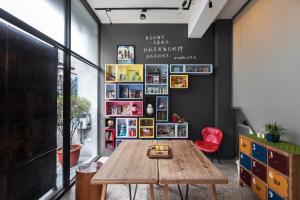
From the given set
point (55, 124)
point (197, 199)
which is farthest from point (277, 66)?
point (55, 124)

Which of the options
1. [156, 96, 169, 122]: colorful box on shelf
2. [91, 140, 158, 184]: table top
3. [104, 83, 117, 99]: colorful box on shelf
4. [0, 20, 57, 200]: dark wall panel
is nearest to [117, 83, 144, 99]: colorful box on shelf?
[104, 83, 117, 99]: colorful box on shelf

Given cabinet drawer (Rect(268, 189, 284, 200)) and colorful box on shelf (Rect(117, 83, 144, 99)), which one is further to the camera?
colorful box on shelf (Rect(117, 83, 144, 99))

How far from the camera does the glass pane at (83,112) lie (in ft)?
11.8

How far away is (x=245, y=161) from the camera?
9.95 ft

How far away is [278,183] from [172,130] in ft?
8.25

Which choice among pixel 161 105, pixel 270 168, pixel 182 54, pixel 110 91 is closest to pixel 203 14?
pixel 182 54

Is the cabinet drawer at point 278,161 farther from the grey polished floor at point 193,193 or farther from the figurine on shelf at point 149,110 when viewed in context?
the figurine on shelf at point 149,110

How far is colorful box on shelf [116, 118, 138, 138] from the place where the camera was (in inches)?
176

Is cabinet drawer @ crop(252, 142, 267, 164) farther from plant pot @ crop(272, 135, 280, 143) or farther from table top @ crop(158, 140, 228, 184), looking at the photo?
table top @ crop(158, 140, 228, 184)

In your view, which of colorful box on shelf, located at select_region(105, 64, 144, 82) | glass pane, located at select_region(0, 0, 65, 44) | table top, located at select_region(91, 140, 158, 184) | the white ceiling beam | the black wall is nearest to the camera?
table top, located at select_region(91, 140, 158, 184)

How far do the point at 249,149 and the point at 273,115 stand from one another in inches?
25.4

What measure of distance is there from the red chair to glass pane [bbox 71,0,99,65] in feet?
9.82

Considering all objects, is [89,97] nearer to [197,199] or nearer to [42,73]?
[42,73]

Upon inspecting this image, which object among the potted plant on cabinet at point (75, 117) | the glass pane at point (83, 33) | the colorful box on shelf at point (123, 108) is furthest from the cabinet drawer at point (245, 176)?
the glass pane at point (83, 33)
